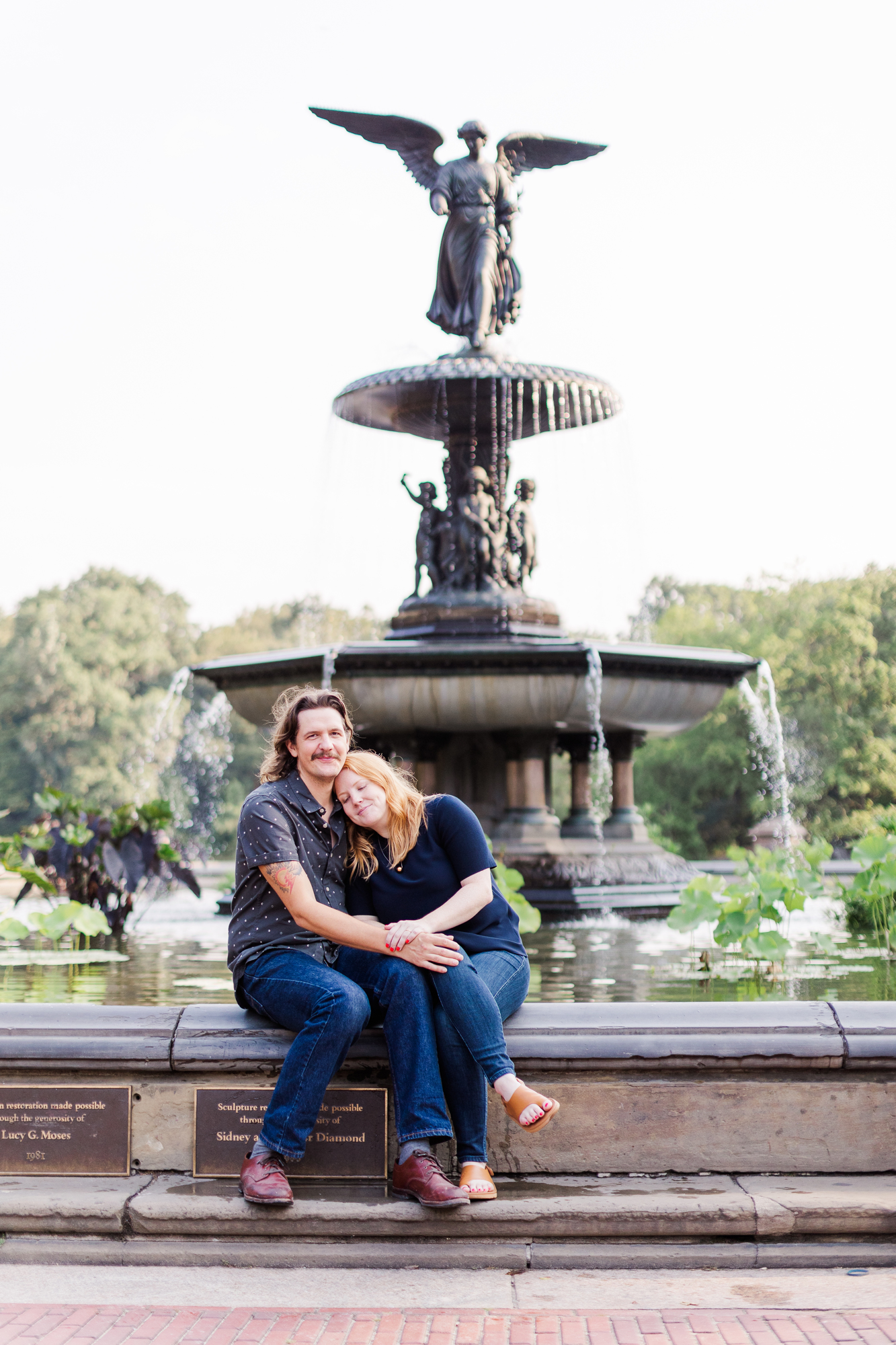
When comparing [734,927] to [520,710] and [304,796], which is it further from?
[520,710]

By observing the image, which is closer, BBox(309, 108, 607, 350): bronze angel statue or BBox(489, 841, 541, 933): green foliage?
BBox(489, 841, 541, 933): green foliage

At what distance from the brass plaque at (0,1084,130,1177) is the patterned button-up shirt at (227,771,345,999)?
512 millimetres

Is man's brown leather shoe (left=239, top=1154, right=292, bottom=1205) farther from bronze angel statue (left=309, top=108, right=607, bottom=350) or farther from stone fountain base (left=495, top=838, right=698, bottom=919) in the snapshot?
bronze angel statue (left=309, top=108, right=607, bottom=350)

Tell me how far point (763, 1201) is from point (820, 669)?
121 ft

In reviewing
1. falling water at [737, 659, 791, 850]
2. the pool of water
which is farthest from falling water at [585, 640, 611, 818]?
the pool of water

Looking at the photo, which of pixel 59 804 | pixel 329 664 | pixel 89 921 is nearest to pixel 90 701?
pixel 329 664

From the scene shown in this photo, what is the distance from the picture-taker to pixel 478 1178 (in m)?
3.98

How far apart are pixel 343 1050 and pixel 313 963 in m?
0.32

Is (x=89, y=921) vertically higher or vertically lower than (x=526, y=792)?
lower

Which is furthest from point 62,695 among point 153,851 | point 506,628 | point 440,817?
point 440,817

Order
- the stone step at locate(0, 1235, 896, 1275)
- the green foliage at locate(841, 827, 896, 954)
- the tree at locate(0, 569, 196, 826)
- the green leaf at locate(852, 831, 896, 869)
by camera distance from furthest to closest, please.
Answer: the tree at locate(0, 569, 196, 826) → the green leaf at locate(852, 831, 896, 869) → the green foliage at locate(841, 827, 896, 954) → the stone step at locate(0, 1235, 896, 1275)

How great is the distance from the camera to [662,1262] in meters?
3.85

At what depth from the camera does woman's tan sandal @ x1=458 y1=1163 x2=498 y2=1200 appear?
3957 millimetres

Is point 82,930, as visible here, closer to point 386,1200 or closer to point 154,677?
point 386,1200
